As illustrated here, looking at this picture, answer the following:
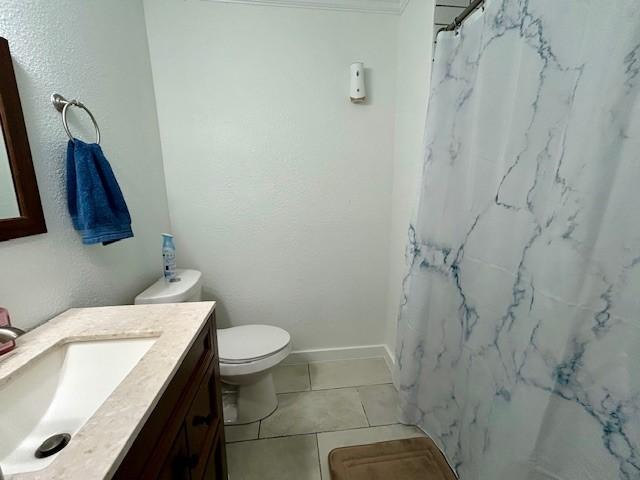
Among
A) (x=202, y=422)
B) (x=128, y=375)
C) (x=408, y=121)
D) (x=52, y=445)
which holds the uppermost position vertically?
(x=408, y=121)

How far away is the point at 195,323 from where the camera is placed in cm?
78

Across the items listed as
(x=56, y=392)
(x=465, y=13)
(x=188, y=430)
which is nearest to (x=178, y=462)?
(x=188, y=430)

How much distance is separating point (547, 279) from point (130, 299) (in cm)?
157

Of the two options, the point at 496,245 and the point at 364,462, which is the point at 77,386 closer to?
the point at 364,462

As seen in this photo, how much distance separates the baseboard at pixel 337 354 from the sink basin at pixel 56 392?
131 cm

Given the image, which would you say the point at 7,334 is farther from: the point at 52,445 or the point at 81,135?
the point at 81,135

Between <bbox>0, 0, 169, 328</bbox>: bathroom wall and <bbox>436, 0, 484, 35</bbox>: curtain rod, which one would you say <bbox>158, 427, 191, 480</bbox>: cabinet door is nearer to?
<bbox>0, 0, 169, 328</bbox>: bathroom wall

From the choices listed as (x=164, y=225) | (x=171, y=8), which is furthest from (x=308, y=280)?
(x=171, y=8)

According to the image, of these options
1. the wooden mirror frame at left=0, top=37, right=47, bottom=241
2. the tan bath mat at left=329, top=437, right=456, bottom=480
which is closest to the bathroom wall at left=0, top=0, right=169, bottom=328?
the wooden mirror frame at left=0, top=37, right=47, bottom=241

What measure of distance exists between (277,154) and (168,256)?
0.83 meters

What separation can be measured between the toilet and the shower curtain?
0.86 metres

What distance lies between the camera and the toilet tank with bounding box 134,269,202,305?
1.17 metres

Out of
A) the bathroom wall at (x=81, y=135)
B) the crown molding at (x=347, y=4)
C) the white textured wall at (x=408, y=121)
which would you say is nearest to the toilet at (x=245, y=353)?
the bathroom wall at (x=81, y=135)

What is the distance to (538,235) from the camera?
0.70 meters
